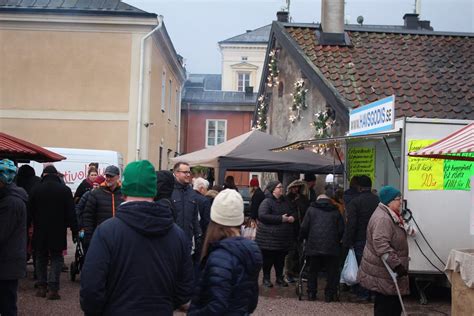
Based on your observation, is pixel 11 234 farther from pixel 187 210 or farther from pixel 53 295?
pixel 53 295

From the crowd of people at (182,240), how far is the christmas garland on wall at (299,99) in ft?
10.8

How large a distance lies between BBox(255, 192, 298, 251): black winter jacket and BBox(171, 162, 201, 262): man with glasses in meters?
2.12

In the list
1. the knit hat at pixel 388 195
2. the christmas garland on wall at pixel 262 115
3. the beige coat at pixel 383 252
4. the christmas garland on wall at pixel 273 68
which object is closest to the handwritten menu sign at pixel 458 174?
the knit hat at pixel 388 195

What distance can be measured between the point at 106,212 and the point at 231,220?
176 inches

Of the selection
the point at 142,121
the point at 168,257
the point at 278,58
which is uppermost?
the point at 278,58

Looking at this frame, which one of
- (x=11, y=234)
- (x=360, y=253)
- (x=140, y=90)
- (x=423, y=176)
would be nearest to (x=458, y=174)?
(x=423, y=176)

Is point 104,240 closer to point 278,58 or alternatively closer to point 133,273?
point 133,273

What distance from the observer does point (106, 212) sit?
317 inches

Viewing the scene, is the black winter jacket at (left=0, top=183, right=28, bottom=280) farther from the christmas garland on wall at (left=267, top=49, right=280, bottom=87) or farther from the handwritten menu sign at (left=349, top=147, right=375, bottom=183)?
the christmas garland on wall at (left=267, top=49, right=280, bottom=87)

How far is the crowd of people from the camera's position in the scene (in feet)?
11.1

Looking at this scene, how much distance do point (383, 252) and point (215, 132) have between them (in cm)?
3382

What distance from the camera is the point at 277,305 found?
860 centimetres

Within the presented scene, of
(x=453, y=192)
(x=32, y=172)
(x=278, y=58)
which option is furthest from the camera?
(x=278, y=58)

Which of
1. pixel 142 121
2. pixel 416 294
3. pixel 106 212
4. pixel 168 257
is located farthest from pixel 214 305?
pixel 142 121
